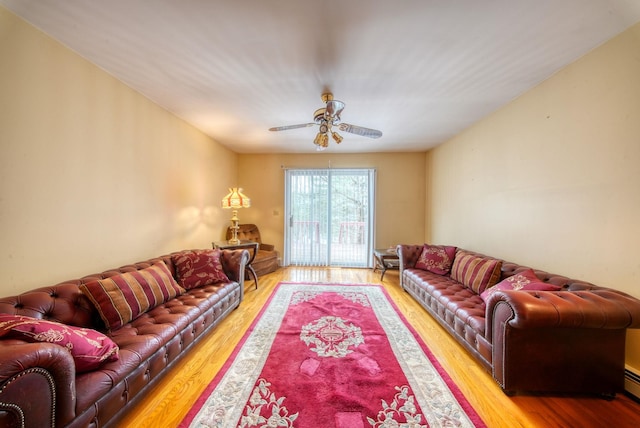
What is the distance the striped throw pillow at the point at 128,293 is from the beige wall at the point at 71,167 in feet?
1.43

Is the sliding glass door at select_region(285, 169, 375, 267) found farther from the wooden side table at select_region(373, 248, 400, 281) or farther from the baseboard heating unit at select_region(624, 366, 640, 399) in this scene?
the baseboard heating unit at select_region(624, 366, 640, 399)

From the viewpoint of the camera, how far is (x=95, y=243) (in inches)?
84.1

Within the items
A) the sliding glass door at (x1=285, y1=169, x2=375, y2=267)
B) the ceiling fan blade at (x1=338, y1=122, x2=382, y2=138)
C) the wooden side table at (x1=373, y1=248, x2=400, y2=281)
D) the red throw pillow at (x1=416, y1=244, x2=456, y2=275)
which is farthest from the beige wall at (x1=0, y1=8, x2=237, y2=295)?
the red throw pillow at (x1=416, y1=244, x2=456, y2=275)

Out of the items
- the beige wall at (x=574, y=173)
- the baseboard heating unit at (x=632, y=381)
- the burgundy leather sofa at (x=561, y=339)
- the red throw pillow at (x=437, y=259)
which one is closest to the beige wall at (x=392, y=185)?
the red throw pillow at (x=437, y=259)

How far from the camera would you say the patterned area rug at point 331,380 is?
143 centimetres

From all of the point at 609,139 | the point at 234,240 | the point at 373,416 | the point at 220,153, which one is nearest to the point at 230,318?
the point at 234,240

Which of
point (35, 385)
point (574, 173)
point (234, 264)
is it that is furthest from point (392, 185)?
point (35, 385)

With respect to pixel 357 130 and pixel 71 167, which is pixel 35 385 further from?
pixel 357 130

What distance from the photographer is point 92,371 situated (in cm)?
123

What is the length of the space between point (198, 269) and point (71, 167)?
4.73 feet

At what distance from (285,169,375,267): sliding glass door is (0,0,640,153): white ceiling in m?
2.32

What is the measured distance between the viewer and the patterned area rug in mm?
1430

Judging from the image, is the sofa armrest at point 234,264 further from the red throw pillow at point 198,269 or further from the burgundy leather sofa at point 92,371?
the burgundy leather sofa at point 92,371

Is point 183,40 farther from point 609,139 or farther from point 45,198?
point 609,139
